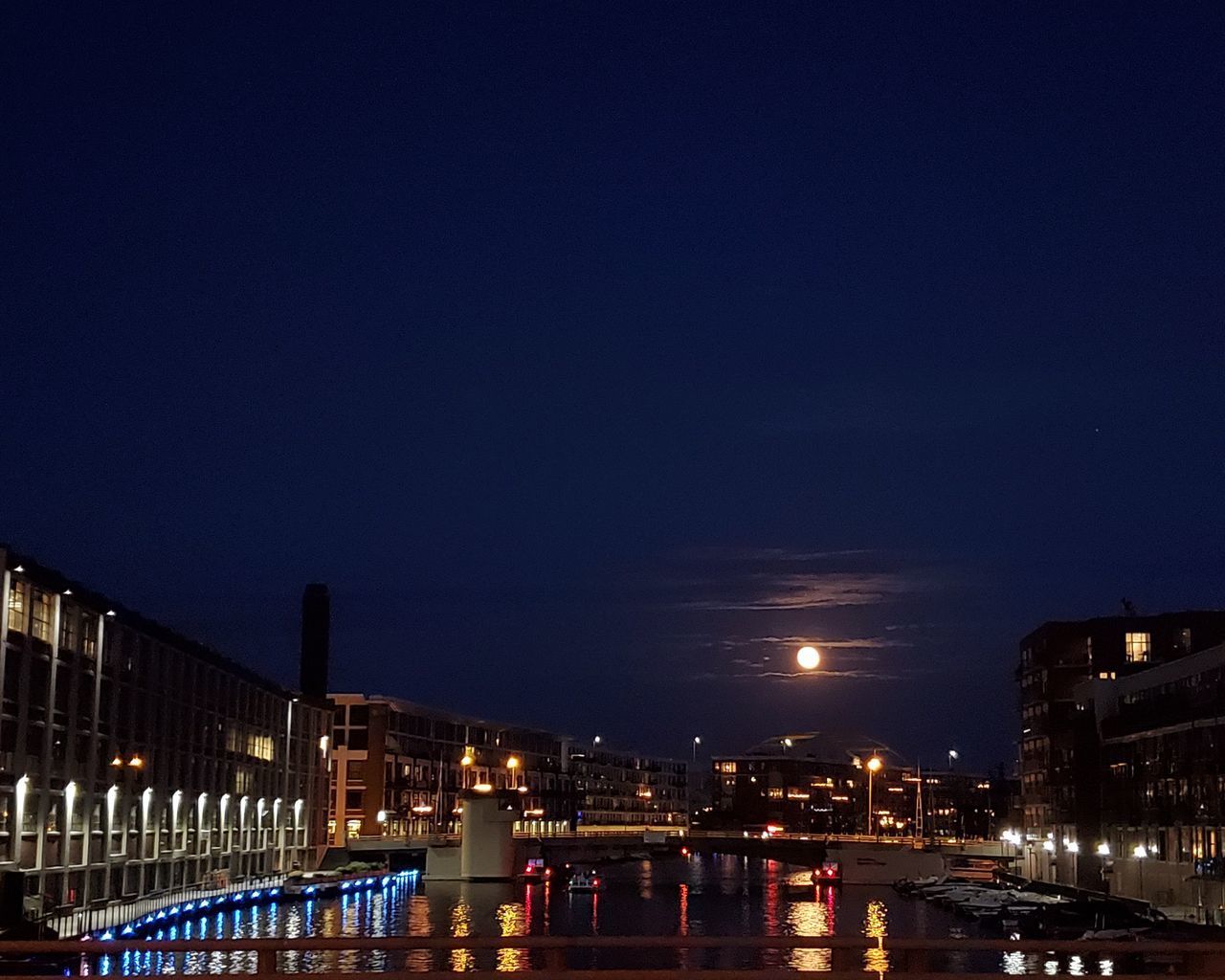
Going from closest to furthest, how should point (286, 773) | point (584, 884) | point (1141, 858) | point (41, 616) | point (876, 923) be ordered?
point (41, 616) → point (1141, 858) → point (876, 923) → point (286, 773) → point (584, 884)

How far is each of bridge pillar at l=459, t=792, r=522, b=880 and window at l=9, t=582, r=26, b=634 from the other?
260 ft

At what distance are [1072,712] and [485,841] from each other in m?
52.1

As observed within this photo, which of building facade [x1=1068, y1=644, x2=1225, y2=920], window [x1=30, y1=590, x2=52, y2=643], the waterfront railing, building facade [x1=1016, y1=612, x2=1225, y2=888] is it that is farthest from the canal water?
window [x1=30, y1=590, x2=52, y2=643]

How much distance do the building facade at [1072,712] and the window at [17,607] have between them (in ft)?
260

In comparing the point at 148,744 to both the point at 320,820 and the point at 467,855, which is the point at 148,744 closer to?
the point at 320,820

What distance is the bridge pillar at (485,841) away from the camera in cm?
13862

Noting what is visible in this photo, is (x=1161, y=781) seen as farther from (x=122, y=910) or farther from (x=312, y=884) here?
(x=122, y=910)

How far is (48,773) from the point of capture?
222 feet

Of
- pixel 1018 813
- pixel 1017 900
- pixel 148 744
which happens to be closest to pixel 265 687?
pixel 148 744

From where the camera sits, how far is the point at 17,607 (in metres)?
64.2

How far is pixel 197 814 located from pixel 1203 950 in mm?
89017

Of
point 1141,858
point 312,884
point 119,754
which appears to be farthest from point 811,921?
point 119,754

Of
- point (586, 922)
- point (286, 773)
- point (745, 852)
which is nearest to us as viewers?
point (586, 922)

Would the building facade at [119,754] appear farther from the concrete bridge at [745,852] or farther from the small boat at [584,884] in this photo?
the small boat at [584,884]
